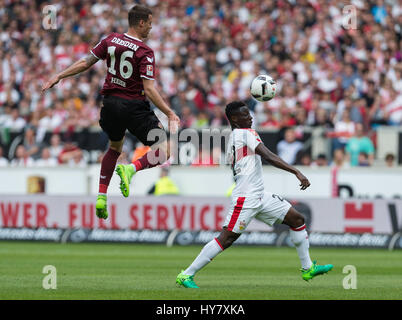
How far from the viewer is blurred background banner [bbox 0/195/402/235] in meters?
21.4

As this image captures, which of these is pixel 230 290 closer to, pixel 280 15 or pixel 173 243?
pixel 173 243

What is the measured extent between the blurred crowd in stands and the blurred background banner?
1.69 meters

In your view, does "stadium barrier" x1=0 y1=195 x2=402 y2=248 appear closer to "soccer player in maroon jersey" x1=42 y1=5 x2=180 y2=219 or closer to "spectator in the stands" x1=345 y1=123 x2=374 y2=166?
"spectator in the stands" x1=345 y1=123 x2=374 y2=166

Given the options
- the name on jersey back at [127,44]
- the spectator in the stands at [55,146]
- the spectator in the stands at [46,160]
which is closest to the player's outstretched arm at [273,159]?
the name on jersey back at [127,44]

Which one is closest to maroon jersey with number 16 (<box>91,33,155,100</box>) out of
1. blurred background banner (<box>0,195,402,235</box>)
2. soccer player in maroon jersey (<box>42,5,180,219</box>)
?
soccer player in maroon jersey (<box>42,5,180,219</box>)

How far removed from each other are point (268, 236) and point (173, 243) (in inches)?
84.5

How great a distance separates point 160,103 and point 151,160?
3.11 ft

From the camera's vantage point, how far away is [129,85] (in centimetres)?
1276

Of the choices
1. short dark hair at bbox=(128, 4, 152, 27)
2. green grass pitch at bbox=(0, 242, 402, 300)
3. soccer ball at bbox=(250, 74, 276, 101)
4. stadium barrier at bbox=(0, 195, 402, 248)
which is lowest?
green grass pitch at bbox=(0, 242, 402, 300)

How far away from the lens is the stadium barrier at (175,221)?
2136 cm
